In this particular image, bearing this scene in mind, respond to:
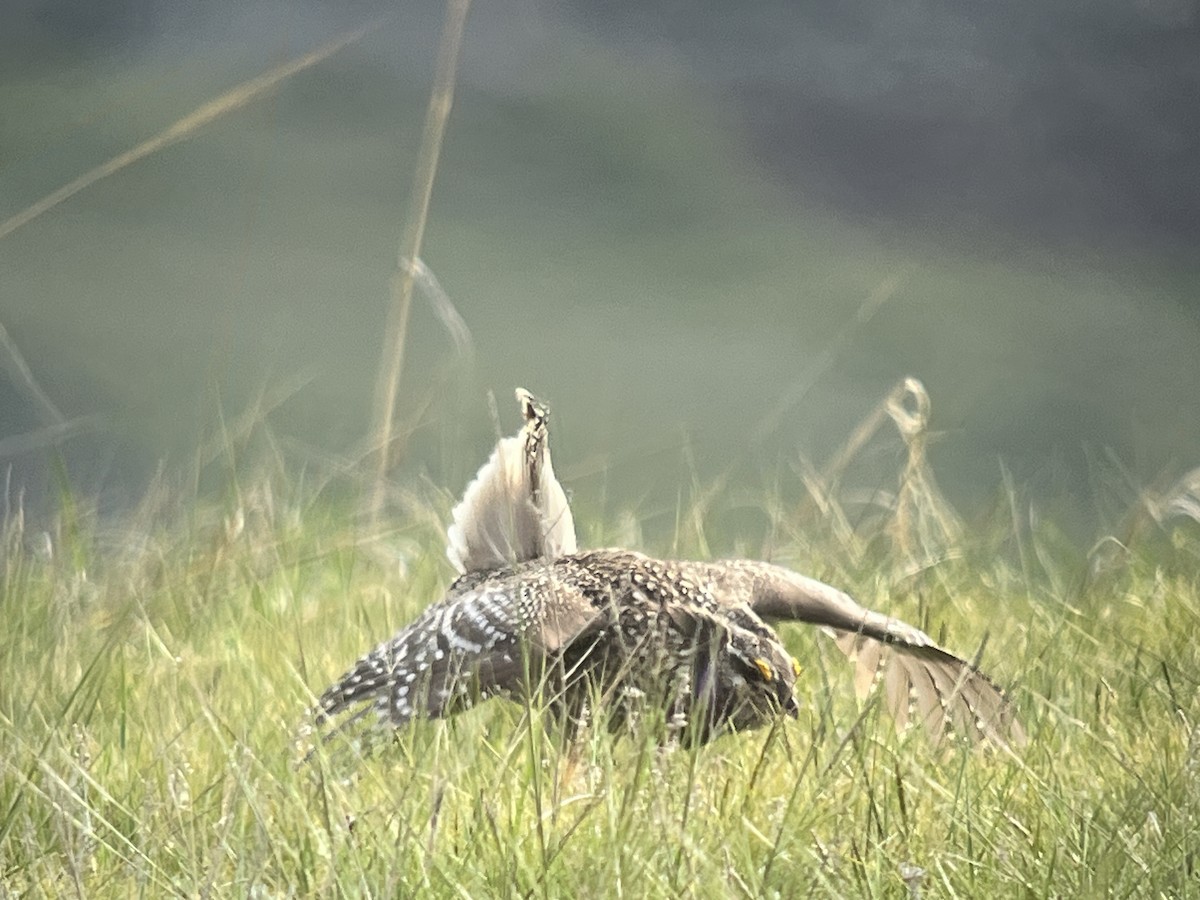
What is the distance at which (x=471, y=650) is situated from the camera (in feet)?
8.74

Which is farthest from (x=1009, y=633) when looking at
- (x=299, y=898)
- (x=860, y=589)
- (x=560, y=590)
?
(x=299, y=898)

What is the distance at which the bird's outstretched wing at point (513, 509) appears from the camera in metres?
3.21

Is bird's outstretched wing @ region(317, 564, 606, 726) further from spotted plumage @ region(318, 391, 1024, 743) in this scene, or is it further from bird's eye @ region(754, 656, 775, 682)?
bird's eye @ region(754, 656, 775, 682)

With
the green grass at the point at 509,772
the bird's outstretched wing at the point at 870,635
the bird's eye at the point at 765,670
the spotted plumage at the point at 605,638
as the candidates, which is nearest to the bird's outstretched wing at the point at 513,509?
the spotted plumage at the point at 605,638

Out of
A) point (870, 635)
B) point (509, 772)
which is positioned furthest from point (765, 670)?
point (509, 772)

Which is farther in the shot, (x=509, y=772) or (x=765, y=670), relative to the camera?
(x=765, y=670)

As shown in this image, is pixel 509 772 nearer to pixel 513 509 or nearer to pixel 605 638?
pixel 605 638

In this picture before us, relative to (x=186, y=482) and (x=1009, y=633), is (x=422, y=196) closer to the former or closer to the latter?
(x=186, y=482)

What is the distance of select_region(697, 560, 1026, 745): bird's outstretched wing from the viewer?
9.77 feet

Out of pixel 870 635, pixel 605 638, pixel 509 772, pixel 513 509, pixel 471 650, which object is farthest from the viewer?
pixel 513 509

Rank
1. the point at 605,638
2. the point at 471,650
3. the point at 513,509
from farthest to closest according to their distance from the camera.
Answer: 1. the point at 513,509
2. the point at 605,638
3. the point at 471,650

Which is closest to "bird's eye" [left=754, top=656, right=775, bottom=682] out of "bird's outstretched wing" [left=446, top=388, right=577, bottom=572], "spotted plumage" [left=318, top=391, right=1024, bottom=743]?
"spotted plumage" [left=318, top=391, right=1024, bottom=743]

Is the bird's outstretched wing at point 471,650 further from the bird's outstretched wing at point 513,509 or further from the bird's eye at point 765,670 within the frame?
the bird's outstretched wing at point 513,509

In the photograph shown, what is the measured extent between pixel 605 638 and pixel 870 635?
0.56 m
